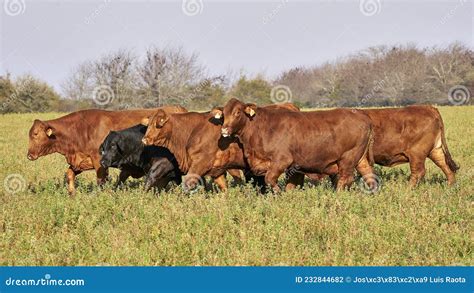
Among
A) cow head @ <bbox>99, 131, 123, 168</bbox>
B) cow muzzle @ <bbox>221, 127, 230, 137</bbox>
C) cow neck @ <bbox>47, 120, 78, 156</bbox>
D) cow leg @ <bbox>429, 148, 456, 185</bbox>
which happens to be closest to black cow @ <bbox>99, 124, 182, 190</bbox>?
cow head @ <bbox>99, 131, 123, 168</bbox>

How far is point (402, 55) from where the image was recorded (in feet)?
246

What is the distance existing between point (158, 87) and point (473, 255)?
40.0m

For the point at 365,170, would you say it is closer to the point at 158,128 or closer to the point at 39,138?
the point at 158,128

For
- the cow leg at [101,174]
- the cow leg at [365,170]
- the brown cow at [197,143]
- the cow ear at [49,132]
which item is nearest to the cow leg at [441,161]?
the cow leg at [365,170]

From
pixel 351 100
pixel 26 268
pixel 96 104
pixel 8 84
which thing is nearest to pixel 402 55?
pixel 351 100

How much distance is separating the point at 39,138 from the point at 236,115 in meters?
3.87

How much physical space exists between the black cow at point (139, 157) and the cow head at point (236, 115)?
1.36 meters

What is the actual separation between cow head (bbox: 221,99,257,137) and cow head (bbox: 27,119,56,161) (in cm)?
350

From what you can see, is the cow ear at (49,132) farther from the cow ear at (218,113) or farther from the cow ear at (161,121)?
the cow ear at (218,113)

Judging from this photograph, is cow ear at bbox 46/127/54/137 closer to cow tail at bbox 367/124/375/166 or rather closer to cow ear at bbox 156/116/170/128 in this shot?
cow ear at bbox 156/116/170/128

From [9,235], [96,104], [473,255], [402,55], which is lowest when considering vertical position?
[473,255]

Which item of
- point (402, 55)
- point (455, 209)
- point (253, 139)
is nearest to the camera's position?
point (455, 209)

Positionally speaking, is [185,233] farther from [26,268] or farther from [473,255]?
[473,255]

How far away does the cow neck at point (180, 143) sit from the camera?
9.90 m
